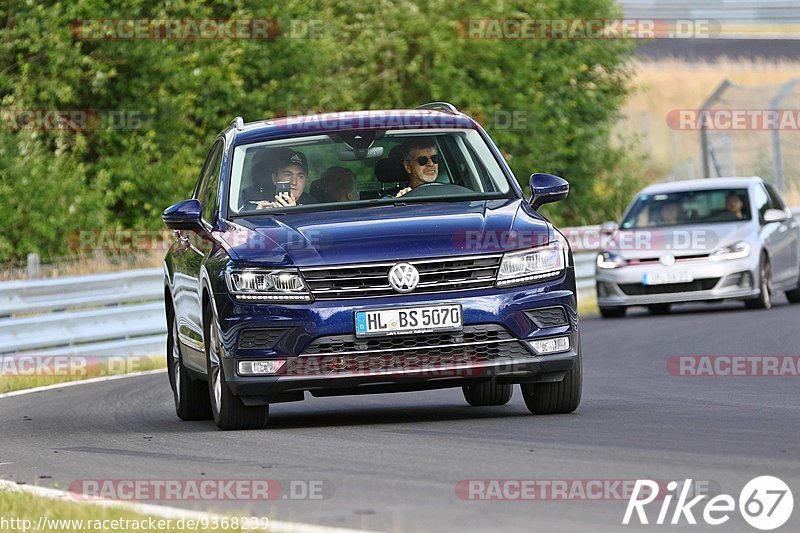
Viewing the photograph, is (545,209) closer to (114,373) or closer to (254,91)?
(254,91)

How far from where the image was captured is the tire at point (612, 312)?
73.1 feet

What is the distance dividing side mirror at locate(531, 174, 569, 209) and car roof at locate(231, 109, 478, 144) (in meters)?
0.81

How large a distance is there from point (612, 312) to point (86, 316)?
669cm

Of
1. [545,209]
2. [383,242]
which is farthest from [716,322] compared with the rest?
[545,209]

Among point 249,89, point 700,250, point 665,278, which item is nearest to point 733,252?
point 700,250

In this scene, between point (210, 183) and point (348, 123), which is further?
point (210, 183)

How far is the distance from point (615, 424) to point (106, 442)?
2812 millimetres

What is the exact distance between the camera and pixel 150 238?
31781mm

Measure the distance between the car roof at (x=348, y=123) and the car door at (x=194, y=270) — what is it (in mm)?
333

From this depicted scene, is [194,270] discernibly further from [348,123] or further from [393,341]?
[393,341]

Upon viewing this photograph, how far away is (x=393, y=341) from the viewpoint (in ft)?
32.3

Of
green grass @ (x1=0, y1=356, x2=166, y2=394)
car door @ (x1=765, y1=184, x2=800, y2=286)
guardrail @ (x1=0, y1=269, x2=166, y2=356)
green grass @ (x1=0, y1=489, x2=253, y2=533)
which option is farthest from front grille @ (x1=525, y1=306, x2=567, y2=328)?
car door @ (x1=765, y1=184, x2=800, y2=286)

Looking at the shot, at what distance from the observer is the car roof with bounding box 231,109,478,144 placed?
11.4m

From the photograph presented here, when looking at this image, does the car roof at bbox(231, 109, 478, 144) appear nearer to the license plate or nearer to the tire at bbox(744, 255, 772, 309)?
the license plate
